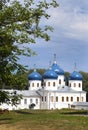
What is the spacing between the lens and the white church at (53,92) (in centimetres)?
8656

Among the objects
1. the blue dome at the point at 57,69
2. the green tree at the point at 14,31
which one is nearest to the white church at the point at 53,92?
the blue dome at the point at 57,69

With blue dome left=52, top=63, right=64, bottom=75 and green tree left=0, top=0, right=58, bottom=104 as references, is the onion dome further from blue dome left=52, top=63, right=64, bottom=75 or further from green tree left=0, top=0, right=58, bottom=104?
green tree left=0, top=0, right=58, bottom=104

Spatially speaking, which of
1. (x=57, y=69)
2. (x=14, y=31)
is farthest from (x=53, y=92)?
(x=14, y=31)

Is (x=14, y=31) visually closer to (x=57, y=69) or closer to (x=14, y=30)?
(x=14, y=30)

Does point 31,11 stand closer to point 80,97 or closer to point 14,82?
point 14,82

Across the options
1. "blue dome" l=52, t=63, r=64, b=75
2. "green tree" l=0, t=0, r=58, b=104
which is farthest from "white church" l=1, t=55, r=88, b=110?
"green tree" l=0, t=0, r=58, b=104

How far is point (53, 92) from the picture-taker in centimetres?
8712

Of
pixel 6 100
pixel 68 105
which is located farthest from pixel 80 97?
pixel 6 100

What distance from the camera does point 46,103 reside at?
87375 millimetres

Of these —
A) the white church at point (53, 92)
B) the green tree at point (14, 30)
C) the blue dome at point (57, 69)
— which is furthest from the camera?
the blue dome at point (57, 69)

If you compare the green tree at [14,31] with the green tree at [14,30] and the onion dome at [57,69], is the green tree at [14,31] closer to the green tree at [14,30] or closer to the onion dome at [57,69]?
the green tree at [14,30]

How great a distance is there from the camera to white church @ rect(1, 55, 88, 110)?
8656 centimetres

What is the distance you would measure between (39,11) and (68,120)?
571 centimetres

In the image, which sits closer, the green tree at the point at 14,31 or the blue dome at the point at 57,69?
the green tree at the point at 14,31
